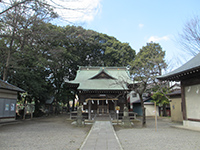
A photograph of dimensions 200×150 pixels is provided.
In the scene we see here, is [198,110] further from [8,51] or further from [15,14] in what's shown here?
[8,51]

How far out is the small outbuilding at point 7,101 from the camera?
14087 millimetres

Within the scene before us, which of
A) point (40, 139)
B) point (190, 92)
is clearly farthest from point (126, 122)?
point (40, 139)

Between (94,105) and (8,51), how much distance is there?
1073 cm

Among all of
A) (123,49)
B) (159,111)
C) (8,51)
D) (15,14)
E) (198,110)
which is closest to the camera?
(15,14)

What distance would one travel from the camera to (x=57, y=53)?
47.3ft

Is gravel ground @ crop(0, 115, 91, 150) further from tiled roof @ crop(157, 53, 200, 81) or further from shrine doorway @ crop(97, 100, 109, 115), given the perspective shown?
shrine doorway @ crop(97, 100, 109, 115)

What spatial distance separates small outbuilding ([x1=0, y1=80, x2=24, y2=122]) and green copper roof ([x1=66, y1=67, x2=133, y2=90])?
626 cm

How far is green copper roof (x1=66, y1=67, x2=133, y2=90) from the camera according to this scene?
57.2ft

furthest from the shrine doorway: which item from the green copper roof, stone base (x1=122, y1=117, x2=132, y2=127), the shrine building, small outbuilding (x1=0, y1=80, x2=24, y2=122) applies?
small outbuilding (x1=0, y1=80, x2=24, y2=122)

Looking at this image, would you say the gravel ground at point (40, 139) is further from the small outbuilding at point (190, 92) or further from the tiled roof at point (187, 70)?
the small outbuilding at point (190, 92)

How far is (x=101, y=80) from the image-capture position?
19.8 m

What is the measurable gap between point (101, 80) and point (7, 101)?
34.3 ft

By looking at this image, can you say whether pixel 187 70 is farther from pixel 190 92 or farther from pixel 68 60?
pixel 68 60

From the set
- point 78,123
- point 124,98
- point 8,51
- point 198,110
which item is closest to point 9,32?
point 8,51
